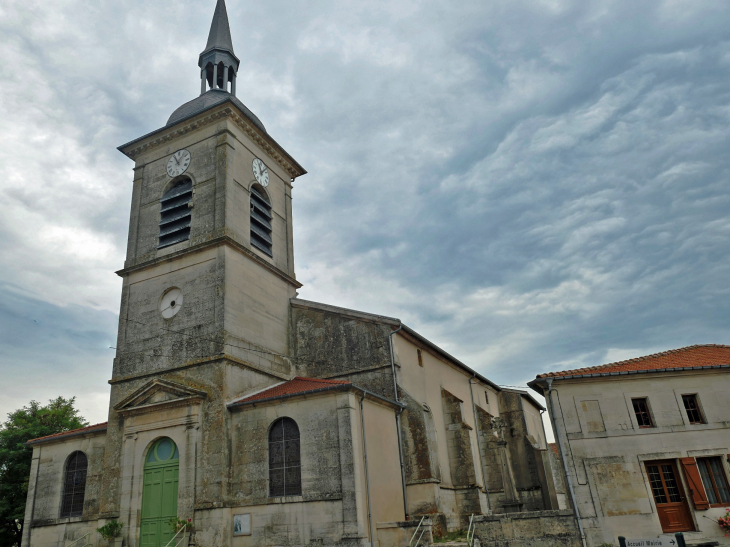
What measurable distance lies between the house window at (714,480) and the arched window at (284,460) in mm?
11942

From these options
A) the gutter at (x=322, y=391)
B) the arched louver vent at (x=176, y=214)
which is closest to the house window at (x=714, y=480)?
the gutter at (x=322, y=391)

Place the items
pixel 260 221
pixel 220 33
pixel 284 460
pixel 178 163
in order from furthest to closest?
pixel 220 33 → pixel 178 163 → pixel 260 221 → pixel 284 460

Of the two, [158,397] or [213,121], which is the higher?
[213,121]

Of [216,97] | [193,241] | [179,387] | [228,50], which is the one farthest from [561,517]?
[228,50]

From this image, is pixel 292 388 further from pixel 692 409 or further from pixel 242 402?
pixel 692 409

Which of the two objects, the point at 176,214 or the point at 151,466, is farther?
the point at 176,214

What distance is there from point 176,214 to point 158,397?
25.2 feet

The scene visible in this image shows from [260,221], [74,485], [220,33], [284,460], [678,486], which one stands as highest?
[220,33]

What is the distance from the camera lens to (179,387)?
19125 millimetres

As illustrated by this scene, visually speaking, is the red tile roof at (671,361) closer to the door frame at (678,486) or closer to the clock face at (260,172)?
the door frame at (678,486)

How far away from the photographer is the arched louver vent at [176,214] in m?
22.7

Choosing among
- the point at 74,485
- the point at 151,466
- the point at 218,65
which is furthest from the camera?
the point at 218,65

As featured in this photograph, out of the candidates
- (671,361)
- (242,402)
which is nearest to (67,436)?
(242,402)

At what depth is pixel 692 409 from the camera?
17719 mm
